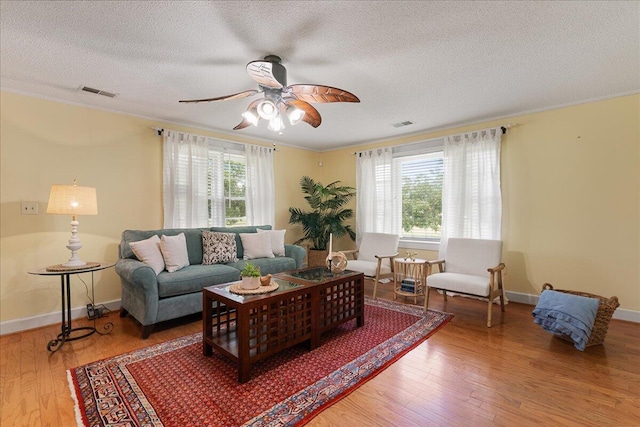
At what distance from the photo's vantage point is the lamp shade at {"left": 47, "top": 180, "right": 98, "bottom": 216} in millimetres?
2678

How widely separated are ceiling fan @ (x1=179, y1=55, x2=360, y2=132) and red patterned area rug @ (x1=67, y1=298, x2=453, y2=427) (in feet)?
6.45

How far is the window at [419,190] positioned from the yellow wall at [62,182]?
11.8ft

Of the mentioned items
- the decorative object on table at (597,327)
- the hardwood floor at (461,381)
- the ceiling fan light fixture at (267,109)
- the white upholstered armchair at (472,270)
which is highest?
the ceiling fan light fixture at (267,109)

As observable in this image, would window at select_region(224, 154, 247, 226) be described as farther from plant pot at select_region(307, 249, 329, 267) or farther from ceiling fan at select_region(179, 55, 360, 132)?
ceiling fan at select_region(179, 55, 360, 132)

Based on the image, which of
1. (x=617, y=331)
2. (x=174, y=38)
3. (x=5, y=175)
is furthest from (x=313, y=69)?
(x=617, y=331)

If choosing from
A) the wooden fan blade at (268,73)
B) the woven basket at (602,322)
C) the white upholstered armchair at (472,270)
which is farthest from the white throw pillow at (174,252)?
the woven basket at (602,322)

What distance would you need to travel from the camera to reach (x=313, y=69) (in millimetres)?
2623

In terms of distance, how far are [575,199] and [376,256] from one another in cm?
238

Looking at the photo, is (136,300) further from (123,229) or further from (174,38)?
(174,38)

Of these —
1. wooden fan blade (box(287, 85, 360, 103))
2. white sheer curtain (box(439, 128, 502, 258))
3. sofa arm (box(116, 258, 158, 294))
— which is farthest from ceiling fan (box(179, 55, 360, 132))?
white sheer curtain (box(439, 128, 502, 258))

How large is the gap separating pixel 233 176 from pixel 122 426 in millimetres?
3626

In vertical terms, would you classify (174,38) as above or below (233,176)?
above

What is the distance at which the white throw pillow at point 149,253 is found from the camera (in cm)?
307

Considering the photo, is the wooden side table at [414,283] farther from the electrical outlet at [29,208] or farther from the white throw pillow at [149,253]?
the electrical outlet at [29,208]
